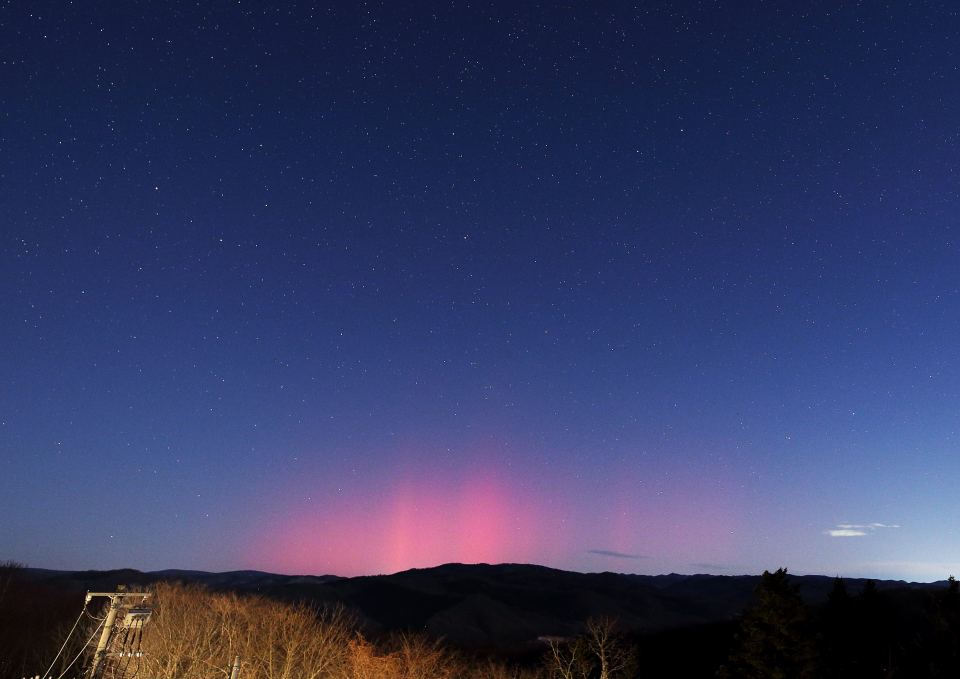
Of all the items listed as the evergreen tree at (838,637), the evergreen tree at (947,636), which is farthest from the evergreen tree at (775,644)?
the evergreen tree at (838,637)

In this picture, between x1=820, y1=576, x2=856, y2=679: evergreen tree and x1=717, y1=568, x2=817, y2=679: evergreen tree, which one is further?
x1=820, y1=576, x2=856, y2=679: evergreen tree

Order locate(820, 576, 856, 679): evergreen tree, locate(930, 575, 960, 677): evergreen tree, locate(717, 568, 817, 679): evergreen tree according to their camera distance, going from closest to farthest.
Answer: locate(717, 568, 817, 679): evergreen tree, locate(930, 575, 960, 677): evergreen tree, locate(820, 576, 856, 679): evergreen tree

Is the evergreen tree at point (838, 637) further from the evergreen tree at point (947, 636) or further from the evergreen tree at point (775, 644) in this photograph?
the evergreen tree at point (775, 644)

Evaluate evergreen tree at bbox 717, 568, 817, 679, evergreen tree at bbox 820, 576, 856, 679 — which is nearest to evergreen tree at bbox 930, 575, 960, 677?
evergreen tree at bbox 820, 576, 856, 679

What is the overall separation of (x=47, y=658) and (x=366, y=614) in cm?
13660

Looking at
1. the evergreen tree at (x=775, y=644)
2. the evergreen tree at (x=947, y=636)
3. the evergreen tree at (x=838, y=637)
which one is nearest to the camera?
the evergreen tree at (x=775, y=644)

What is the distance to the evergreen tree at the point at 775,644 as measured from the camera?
4112 cm

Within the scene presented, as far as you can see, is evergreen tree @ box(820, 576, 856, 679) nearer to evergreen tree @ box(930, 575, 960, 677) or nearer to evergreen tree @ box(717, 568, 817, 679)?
evergreen tree @ box(930, 575, 960, 677)

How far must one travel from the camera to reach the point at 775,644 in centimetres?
4134

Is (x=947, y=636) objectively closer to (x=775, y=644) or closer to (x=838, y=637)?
(x=838, y=637)

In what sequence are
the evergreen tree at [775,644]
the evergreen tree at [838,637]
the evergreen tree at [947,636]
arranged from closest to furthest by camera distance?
the evergreen tree at [775,644]
the evergreen tree at [947,636]
the evergreen tree at [838,637]

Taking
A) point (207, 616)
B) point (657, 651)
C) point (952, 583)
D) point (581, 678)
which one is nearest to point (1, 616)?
point (207, 616)

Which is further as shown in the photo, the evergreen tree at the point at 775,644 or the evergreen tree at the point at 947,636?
the evergreen tree at the point at 947,636

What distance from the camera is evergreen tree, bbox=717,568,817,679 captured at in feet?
135
